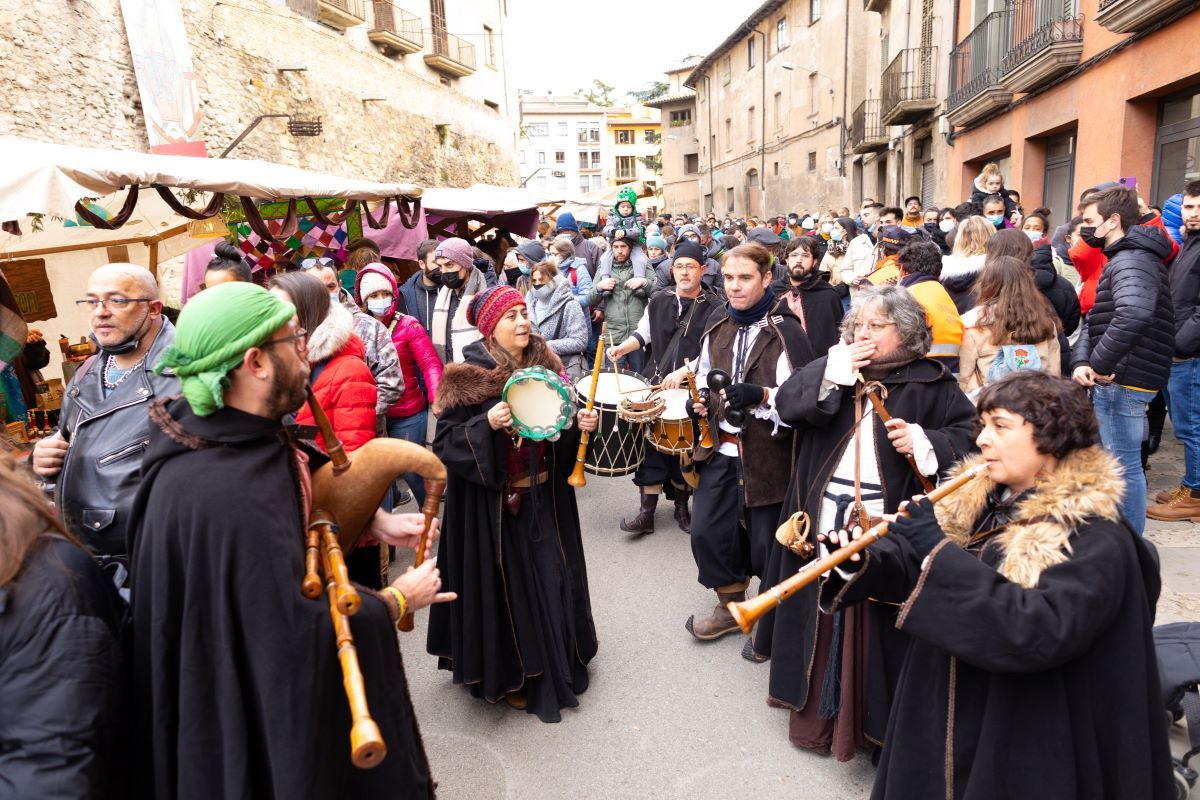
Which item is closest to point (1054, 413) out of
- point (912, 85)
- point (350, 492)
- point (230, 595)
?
point (350, 492)

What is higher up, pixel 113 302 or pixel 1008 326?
pixel 113 302

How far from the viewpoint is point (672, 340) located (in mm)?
5320

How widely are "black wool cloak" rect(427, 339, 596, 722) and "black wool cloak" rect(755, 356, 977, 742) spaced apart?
3.18 feet

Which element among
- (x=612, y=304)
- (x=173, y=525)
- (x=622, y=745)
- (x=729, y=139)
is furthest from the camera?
(x=729, y=139)

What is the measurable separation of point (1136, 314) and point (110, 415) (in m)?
5.15

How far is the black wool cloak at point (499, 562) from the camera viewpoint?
339 centimetres

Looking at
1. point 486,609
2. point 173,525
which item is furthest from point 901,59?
point 173,525

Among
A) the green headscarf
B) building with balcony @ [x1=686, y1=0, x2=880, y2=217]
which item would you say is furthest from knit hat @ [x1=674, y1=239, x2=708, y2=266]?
building with balcony @ [x1=686, y1=0, x2=880, y2=217]

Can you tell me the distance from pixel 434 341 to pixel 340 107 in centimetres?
1251

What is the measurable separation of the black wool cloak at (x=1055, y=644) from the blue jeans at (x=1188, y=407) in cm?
393

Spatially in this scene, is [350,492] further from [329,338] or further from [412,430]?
[412,430]

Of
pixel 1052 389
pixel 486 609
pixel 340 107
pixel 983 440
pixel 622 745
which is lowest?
pixel 622 745

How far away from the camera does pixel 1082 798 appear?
1850 millimetres

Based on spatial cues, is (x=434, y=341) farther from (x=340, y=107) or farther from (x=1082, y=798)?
(x=340, y=107)
